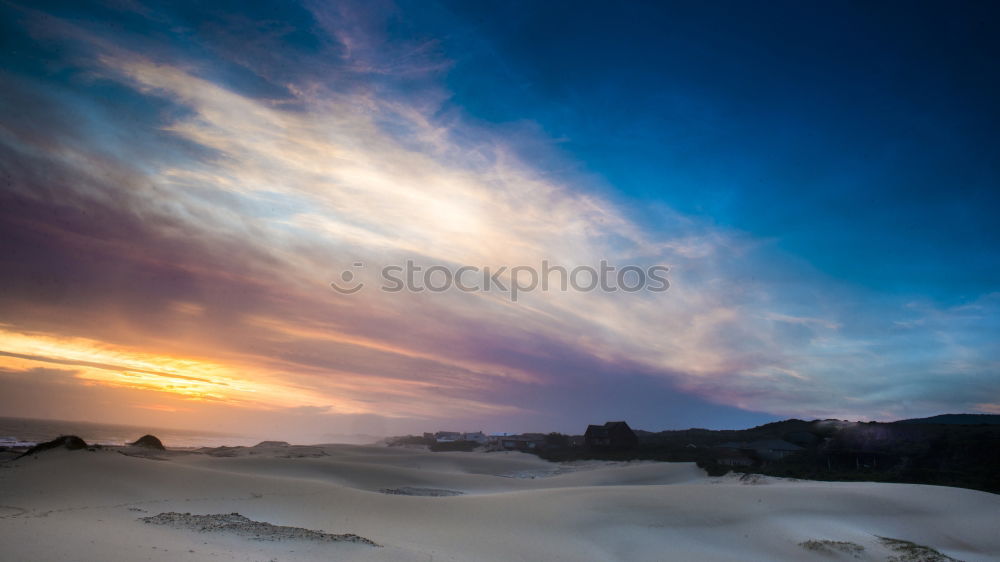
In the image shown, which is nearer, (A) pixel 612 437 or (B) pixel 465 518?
(B) pixel 465 518

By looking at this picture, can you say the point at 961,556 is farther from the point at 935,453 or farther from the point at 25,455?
the point at 25,455

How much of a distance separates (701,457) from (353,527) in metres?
37.9

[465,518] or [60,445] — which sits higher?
[60,445]

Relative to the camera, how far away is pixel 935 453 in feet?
120

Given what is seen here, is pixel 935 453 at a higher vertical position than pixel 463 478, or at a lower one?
higher

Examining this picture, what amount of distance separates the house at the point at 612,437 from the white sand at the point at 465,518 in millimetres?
33951

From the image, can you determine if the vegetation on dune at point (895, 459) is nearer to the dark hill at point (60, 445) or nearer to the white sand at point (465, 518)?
the white sand at point (465, 518)

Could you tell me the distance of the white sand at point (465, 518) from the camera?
12727 mm

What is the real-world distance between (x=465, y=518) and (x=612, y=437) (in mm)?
44651

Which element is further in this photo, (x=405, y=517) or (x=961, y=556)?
(x=405, y=517)

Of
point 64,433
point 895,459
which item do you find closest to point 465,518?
point 895,459

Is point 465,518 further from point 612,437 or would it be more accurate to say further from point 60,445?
point 612,437

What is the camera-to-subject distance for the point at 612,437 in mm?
60906

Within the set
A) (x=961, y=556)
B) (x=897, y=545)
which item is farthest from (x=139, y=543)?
(x=961, y=556)
